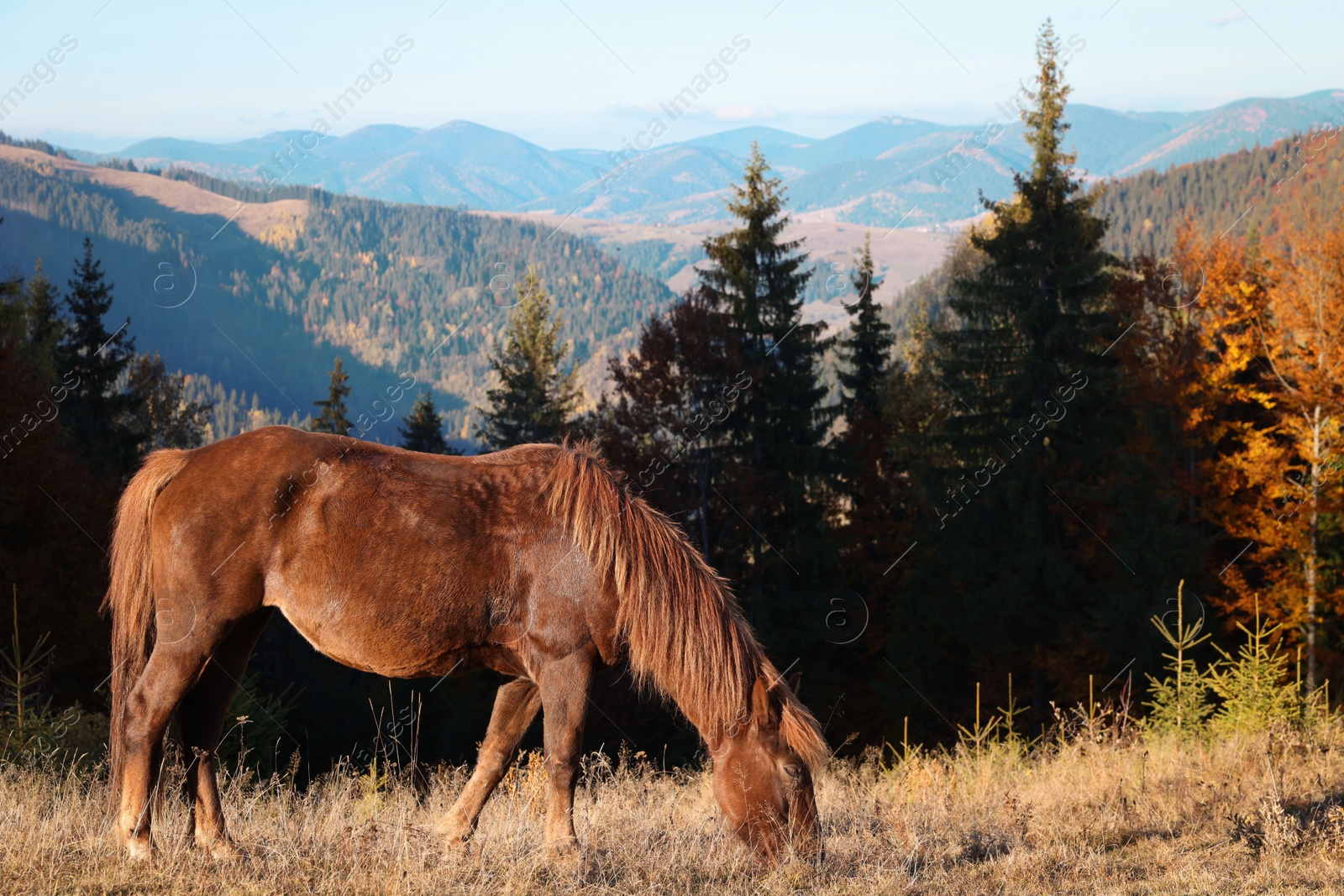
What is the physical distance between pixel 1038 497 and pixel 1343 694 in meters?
7.88

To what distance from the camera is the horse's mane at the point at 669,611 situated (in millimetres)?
4195

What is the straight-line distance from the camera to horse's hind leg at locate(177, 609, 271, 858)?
4145mm

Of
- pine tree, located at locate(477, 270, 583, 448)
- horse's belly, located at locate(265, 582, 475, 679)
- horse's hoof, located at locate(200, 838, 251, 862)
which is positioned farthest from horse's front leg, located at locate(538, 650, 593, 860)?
pine tree, located at locate(477, 270, 583, 448)

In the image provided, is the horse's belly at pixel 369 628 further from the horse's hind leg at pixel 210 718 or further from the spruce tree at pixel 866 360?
the spruce tree at pixel 866 360

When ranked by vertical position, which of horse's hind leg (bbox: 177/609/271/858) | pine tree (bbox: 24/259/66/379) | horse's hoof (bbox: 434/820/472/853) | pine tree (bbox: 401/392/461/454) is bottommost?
pine tree (bbox: 401/392/461/454)

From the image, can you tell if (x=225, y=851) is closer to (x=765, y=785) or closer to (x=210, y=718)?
(x=210, y=718)

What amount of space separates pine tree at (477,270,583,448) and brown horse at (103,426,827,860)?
106ft

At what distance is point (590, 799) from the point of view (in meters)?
5.51

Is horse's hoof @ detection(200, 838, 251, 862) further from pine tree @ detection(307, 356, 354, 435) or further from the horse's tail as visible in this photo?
pine tree @ detection(307, 356, 354, 435)

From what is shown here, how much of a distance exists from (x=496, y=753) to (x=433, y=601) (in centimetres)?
93

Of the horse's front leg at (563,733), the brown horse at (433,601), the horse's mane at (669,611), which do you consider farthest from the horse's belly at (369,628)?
the horse's mane at (669,611)

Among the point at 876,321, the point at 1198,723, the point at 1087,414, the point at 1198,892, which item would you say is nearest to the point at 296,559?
the point at 1198,892

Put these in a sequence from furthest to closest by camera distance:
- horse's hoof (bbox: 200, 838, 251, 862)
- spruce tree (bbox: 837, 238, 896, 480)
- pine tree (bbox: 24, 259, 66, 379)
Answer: spruce tree (bbox: 837, 238, 896, 480) < pine tree (bbox: 24, 259, 66, 379) < horse's hoof (bbox: 200, 838, 251, 862)

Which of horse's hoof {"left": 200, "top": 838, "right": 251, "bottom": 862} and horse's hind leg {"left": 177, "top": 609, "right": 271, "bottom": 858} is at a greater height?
horse's hind leg {"left": 177, "top": 609, "right": 271, "bottom": 858}
